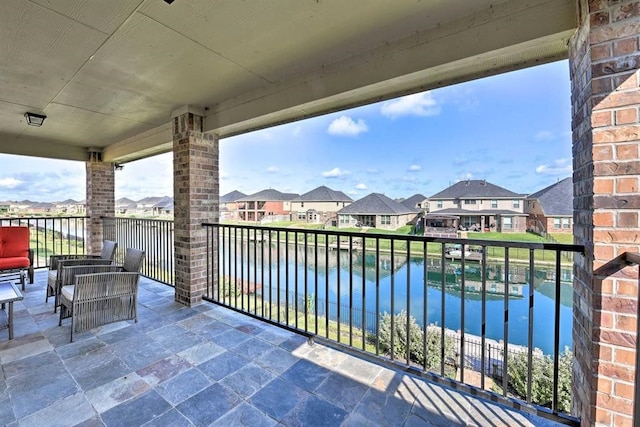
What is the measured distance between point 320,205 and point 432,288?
159 inches

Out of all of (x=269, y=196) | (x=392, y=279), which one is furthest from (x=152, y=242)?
(x=392, y=279)

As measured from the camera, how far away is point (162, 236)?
461 centimetres

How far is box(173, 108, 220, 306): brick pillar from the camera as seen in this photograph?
3.53 metres

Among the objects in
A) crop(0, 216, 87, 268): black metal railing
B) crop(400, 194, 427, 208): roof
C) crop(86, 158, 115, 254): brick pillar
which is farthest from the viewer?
crop(86, 158, 115, 254): brick pillar

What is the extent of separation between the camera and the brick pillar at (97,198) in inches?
233

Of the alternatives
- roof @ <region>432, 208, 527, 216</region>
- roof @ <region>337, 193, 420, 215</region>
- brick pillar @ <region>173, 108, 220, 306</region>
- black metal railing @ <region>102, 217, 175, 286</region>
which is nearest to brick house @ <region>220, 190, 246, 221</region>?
brick pillar @ <region>173, 108, 220, 306</region>

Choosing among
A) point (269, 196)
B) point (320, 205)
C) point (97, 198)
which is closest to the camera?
point (320, 205)

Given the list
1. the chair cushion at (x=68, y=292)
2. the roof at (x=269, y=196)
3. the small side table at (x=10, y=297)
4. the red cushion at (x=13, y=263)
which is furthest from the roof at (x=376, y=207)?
the red cushion at (x=13, y=263)

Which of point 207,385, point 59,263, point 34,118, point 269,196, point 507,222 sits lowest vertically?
point 207,385

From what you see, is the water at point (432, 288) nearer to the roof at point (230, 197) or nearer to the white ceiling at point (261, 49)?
the roof at point (230, 197)

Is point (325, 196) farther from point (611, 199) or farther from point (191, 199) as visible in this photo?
point (611, 199)

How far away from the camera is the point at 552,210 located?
204cm

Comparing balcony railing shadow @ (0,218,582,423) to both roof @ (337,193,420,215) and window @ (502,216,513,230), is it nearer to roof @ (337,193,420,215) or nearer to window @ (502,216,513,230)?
window @ (502,216,513,230)

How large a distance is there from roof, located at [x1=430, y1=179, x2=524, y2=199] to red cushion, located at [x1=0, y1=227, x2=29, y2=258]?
20.5 ft
